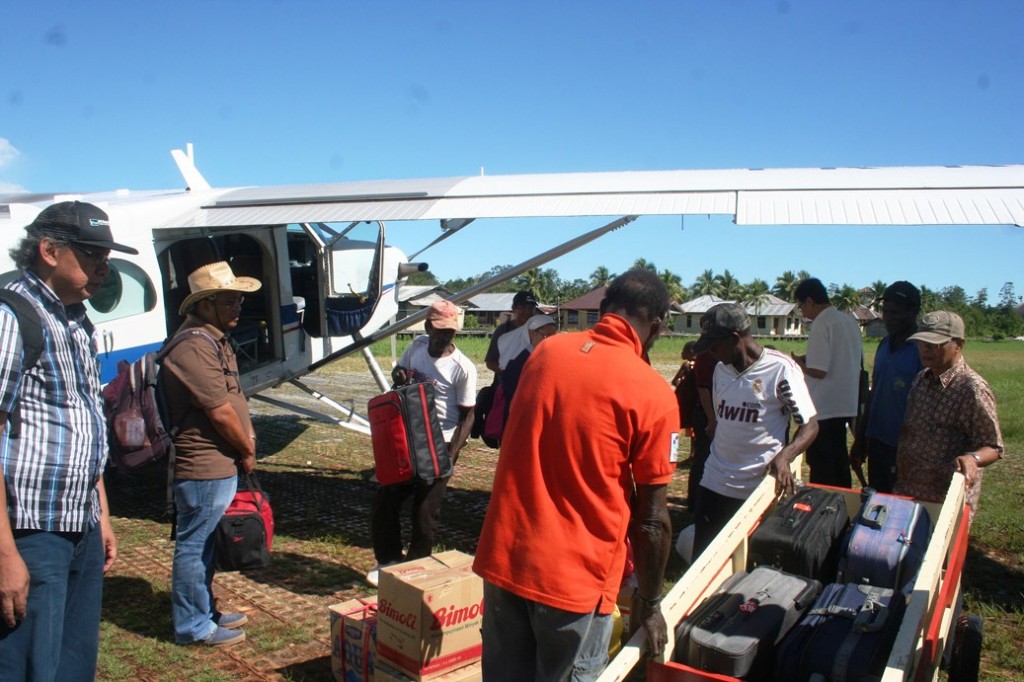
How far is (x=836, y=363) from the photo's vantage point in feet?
17.8

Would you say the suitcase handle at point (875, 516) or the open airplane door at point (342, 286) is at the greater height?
the open airplane door at point (342, 286)

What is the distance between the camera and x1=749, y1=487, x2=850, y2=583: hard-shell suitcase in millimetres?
3227

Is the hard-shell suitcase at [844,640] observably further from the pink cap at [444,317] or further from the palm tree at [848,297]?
the palm tree at [848,297]

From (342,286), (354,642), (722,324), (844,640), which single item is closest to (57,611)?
(354,642)

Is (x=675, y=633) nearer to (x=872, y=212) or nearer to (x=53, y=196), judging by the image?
(x=872, y=212)

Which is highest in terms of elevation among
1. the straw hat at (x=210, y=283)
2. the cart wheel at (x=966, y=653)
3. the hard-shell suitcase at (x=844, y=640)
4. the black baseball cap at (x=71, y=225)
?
the black baseball cap at (x=71, y=225)

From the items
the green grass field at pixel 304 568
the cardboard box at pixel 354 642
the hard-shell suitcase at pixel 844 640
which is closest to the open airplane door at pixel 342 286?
the green grass field at pixel 304 568

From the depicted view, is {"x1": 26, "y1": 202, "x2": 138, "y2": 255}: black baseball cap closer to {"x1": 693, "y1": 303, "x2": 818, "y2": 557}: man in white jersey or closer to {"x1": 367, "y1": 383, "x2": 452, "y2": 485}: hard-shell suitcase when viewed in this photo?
{"x1": 367, "y1": 383, "x2": 452, "y2": 485}: hard-shell suitcase

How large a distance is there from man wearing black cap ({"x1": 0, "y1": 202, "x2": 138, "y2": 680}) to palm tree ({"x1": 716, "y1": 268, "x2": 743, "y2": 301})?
4221 inches

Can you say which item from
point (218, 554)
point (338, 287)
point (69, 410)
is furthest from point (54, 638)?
point (338, 287)

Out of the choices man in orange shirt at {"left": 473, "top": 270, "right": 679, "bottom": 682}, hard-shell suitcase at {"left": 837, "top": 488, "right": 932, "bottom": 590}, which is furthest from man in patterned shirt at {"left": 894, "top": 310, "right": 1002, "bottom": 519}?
man in orange shirt at {"left": 473, "top": 270, "right": 679, "bottom": 682}

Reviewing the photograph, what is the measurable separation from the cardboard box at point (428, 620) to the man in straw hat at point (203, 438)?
1086 mm

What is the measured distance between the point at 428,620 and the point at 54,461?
5.12ft

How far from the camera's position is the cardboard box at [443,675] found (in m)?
3.18
